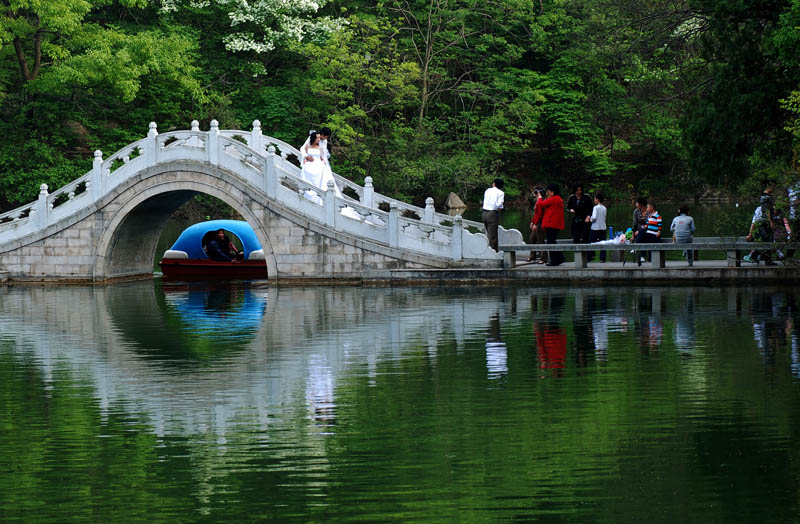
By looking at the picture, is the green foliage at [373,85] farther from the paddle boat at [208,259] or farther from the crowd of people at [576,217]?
the paddle boat at [208,259]

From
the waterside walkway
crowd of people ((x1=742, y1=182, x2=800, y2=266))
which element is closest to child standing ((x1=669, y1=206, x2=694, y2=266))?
the waterside walkway

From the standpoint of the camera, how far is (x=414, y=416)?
11445 millimetres

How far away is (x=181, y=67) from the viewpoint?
150 ft

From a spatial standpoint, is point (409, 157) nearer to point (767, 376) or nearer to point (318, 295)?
point (318, 295)

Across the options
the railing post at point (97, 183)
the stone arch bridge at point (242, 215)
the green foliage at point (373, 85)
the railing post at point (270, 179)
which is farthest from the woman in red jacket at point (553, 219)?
the green foliage at point (373, 85)

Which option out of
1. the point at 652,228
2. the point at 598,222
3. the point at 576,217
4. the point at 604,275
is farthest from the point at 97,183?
the point at 652,228

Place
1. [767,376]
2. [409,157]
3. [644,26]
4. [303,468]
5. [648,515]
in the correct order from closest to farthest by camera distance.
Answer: [648,515], [303,468], [767,376], [644,26], [409,157]

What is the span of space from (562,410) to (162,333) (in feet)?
29.5

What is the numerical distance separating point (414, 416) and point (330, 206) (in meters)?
14.5

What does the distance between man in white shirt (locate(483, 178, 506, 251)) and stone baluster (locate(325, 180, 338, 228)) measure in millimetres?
3349

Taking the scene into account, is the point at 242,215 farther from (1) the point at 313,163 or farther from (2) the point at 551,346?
(2) the point at 551,346

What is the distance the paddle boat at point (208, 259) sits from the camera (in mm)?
30312

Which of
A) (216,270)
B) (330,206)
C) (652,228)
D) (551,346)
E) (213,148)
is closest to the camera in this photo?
(551,346)

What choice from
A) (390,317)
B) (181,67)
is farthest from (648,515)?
(181,67)
